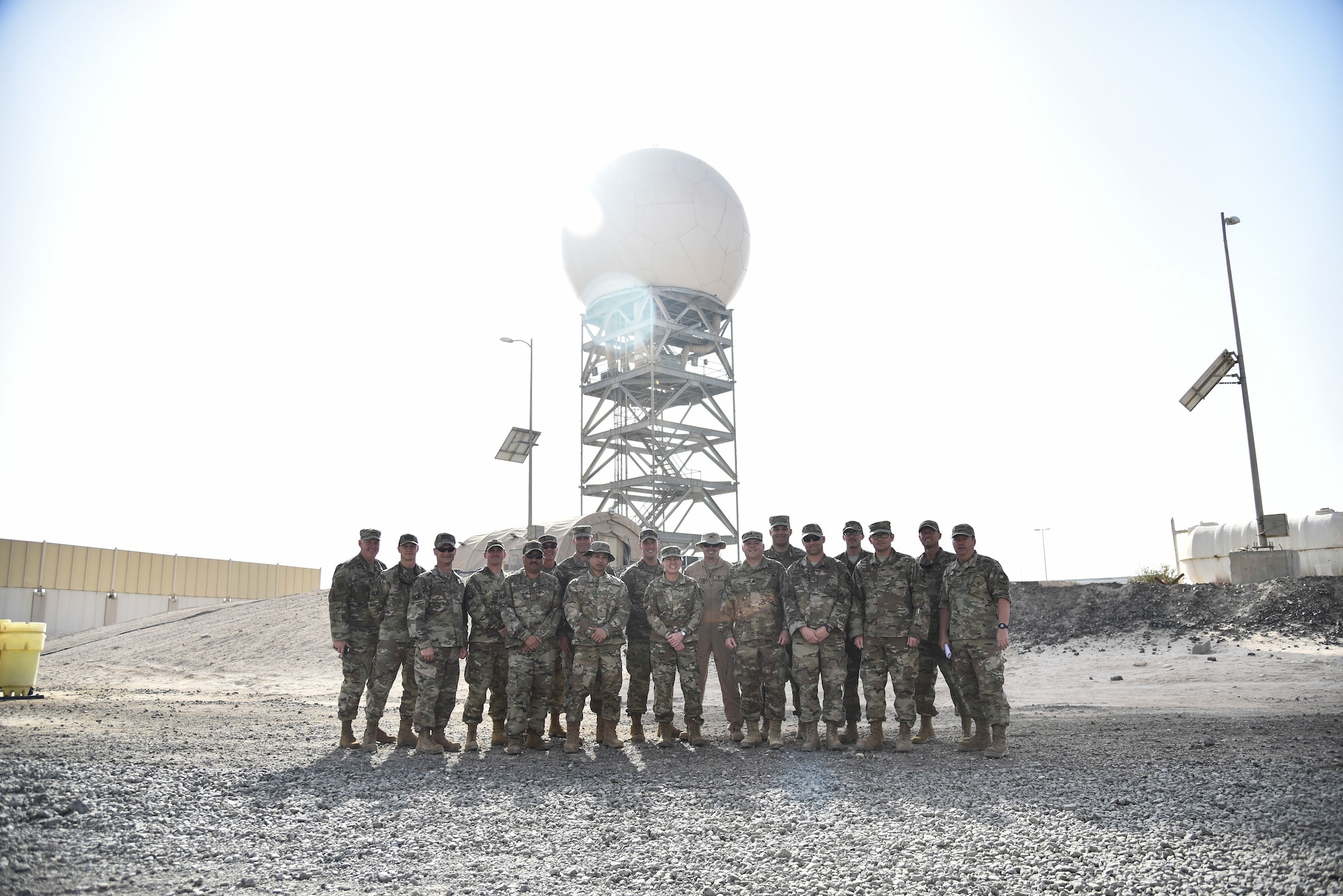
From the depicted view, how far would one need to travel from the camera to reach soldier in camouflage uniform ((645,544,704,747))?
23.3 feet

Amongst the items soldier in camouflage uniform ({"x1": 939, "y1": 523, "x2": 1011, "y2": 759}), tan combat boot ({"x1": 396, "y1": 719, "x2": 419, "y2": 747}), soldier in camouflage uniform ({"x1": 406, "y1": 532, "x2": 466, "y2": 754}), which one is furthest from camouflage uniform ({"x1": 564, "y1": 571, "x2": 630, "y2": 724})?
soldier in camouflage uniform ({"x1": 939, "y1": 523, "x2": 1011, "y2": 759})

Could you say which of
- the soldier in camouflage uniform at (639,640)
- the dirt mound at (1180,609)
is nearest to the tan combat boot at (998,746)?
the soldier in camouflage uniform at (639,640)

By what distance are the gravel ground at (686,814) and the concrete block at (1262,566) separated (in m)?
8.56

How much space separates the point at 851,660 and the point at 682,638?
1572 mm

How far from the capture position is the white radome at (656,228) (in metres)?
25.0

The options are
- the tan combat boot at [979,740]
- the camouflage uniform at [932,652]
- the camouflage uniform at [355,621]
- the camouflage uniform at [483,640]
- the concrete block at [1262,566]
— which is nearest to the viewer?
the tan combat boot at [979,740]

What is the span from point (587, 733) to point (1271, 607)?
1209 cm

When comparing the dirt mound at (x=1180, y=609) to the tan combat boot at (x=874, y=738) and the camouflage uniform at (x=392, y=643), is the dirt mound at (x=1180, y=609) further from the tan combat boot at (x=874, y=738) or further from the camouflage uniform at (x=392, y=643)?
the camouflage uniform at (x=392, y=643)

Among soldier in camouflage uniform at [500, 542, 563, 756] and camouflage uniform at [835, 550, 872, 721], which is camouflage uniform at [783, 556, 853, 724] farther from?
soldier in camouflage uniform at [500, 542, 563, 756]

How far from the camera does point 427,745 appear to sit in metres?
6.83

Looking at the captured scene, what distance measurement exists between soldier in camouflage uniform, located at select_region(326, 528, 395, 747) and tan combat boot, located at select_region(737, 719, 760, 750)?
10.7 feet

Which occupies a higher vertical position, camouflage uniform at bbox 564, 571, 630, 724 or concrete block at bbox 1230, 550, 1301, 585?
concrete block at bbox 1230, 550, 1301, 585

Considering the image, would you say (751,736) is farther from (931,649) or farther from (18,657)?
(18,657)

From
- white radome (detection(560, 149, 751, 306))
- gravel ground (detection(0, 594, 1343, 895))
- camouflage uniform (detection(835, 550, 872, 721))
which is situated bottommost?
gravel ground (detection(0, 594, 1343, 895))
